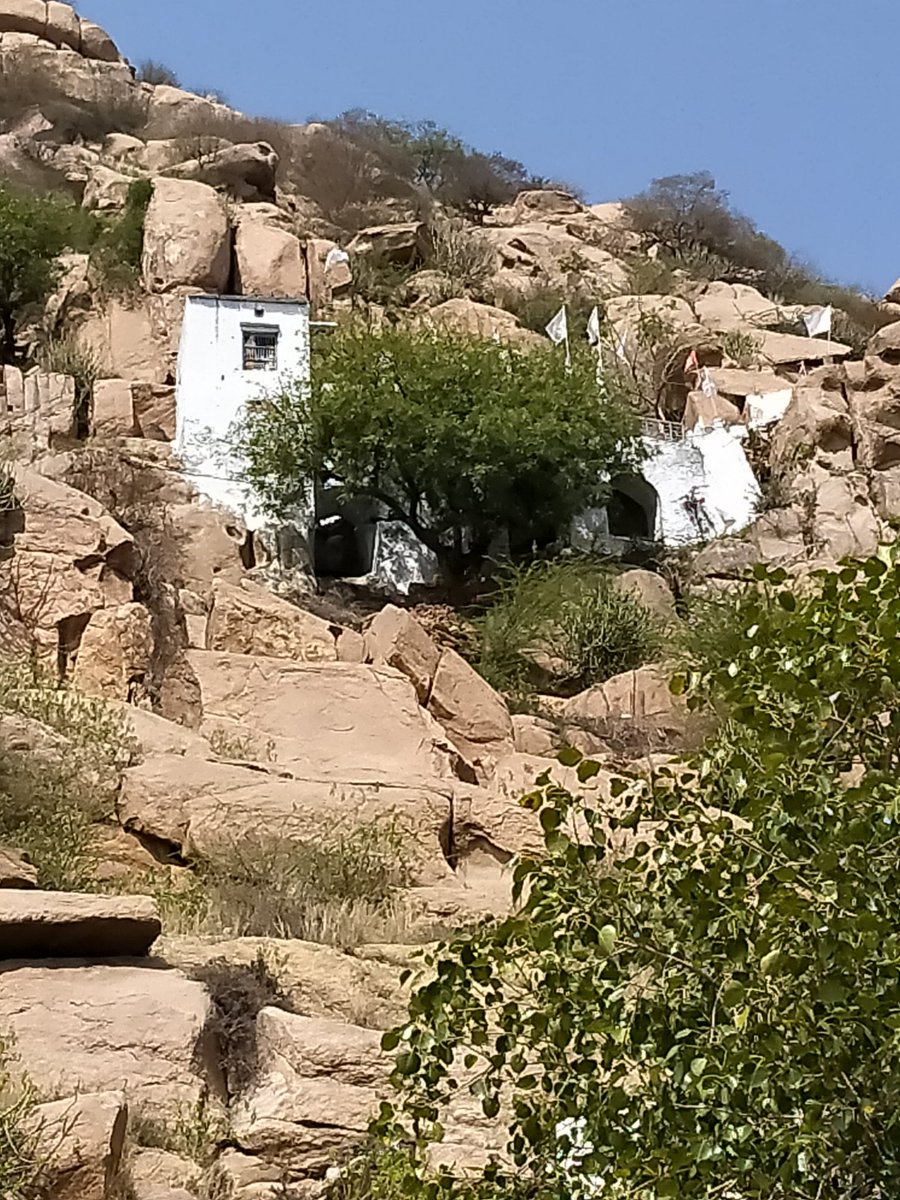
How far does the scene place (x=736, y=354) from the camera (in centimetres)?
3178

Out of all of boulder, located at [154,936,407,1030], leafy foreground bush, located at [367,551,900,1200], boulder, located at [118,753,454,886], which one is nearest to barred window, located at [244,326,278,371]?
boulder, located at [118,753,454,886]

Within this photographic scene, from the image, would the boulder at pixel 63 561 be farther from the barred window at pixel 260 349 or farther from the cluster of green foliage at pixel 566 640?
the barred window at pixel 260 349

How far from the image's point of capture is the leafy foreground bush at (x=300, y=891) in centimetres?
795

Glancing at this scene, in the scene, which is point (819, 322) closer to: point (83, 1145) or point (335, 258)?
point (335, 258)

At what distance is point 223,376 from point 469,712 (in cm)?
1285

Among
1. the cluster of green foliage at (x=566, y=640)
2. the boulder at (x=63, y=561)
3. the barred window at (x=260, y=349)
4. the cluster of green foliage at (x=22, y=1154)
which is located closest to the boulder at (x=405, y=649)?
the boulder at (x=63, y=561)

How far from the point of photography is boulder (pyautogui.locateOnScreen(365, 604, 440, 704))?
1332 cm

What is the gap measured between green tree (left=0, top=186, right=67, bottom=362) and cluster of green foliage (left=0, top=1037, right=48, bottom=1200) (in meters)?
23.1

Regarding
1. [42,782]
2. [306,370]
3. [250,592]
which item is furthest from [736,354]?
[42,782]

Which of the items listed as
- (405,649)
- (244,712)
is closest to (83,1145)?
(244,712)

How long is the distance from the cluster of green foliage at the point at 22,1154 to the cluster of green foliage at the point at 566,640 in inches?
497

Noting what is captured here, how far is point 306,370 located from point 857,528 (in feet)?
30.5

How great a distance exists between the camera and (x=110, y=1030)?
237 inches

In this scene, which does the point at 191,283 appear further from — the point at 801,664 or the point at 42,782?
the point at 801,664
